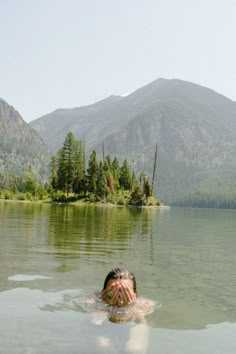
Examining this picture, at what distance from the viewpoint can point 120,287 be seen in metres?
8.82

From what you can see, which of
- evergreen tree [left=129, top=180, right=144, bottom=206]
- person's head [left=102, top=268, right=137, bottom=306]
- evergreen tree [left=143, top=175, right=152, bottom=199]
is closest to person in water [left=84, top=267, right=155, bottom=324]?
person's head [left=102, top=268, right=137, bottom=306]

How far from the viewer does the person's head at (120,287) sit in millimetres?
8648

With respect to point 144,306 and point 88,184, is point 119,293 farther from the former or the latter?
point 88,184

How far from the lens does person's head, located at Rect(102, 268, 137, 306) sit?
8.65 m

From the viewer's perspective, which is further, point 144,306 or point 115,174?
point 115,174

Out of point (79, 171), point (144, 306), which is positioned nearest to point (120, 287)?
point (144, 306)

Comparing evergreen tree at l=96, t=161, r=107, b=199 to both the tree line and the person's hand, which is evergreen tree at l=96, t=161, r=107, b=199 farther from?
the person's hand

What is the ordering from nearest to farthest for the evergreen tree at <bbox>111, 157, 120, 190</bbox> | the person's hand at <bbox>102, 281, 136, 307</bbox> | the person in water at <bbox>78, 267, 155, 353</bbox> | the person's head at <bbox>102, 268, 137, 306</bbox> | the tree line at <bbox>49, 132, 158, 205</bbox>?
the person in water at <bbox>78, 267, 155, 353</bbox> < the person's head at <bbox>102, 268, 137, 306</bbox> < the person's hand at <bbox>102, 281, 136, 307</bbox> < the tree line at <bbox>49, 132, 158, 205</bbox> < the evergreen tree at <bbox>111, 157, 120, 190</bbox>

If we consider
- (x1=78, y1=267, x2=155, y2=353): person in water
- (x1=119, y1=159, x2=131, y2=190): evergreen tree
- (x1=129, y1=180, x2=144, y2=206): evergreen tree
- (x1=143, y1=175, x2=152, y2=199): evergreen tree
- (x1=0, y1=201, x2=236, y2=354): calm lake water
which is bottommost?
(x1=0, y1=201, x2=236, y2=354): calm lake water

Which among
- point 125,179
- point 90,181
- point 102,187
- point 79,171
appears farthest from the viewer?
point 125,179

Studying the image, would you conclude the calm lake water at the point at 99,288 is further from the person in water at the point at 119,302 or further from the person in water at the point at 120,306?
the person in water at the point at 119,302

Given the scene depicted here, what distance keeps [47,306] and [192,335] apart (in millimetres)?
3409

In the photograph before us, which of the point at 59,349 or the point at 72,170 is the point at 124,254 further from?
the point at 72,170

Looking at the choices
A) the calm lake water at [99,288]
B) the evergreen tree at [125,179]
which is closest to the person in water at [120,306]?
the calm lake water at [99,288]
